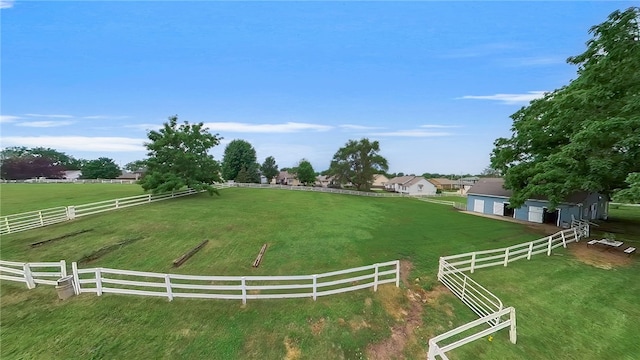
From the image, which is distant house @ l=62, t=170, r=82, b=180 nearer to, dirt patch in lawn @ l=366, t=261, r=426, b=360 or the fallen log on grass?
the fallen log on grass

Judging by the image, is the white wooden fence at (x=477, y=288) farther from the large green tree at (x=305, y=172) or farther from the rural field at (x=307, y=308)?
the large green tree at (x=305, y=172)

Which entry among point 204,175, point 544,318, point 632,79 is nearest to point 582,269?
point 544,318

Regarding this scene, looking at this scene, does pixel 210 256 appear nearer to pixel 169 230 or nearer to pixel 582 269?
pixel 169 230

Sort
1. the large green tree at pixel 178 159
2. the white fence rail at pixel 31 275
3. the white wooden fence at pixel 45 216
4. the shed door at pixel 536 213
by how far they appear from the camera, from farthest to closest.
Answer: the large green tree at pixel 178 159, the shed door at pixel 536 213, the white wooden fence at pixel 45 216, the white fence rail at pixel 31 275

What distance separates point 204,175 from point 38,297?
1959cm

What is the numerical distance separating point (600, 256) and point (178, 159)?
29.8 m

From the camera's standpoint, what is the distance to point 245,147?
2480 inches

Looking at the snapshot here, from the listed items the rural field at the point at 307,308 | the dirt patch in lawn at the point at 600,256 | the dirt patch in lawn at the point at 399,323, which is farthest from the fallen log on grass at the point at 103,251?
the dirt patch in lawn at the point at 600,256

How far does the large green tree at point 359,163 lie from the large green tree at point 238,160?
2059 centimetres

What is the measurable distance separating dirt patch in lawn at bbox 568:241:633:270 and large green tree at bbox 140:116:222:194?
91.0ft

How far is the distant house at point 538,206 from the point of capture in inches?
798

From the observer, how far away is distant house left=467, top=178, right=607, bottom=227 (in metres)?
20.3

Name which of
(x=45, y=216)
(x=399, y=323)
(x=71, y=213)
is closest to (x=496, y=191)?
(x=399, y=323)

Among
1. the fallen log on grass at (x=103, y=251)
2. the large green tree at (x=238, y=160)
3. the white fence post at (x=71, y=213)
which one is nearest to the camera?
the fallen log on grass at (x=103, y=251)
